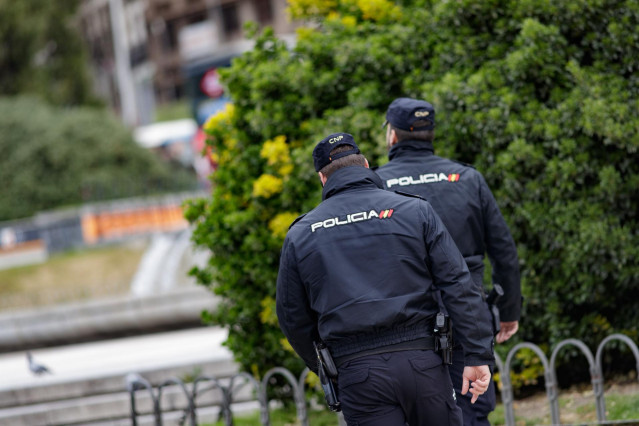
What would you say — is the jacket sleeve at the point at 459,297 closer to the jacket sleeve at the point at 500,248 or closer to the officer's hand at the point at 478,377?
the officer's hand at the point at 478,377

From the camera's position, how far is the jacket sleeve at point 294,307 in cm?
374

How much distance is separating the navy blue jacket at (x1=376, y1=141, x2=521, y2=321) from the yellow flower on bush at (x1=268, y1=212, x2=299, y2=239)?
1990mm

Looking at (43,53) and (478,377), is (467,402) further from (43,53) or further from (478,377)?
(43,53)

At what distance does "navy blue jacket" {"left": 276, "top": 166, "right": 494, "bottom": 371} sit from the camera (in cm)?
354

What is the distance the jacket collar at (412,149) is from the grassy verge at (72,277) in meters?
14.5

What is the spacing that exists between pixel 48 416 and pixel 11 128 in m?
Result: 20.0

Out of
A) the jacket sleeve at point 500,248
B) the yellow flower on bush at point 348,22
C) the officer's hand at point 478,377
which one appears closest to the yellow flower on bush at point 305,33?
the yellow flower on bush at point 348,22

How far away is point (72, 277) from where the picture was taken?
19969 mm

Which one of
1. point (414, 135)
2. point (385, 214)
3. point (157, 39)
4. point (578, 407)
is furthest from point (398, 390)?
point (157, 39)

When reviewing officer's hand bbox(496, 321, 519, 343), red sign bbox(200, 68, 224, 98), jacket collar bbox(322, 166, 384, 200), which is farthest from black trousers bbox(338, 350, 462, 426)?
red sign bbox(200, 68, 224, 98)

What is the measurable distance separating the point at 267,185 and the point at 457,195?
2.27 m

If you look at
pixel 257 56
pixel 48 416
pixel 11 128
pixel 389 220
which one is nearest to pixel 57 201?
pixel 11 128

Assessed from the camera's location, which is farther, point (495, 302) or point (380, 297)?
point (495, 302)

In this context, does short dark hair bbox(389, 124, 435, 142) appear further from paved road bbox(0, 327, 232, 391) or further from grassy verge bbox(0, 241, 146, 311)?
grassy verge bbox(0, 241, 146, 311)
